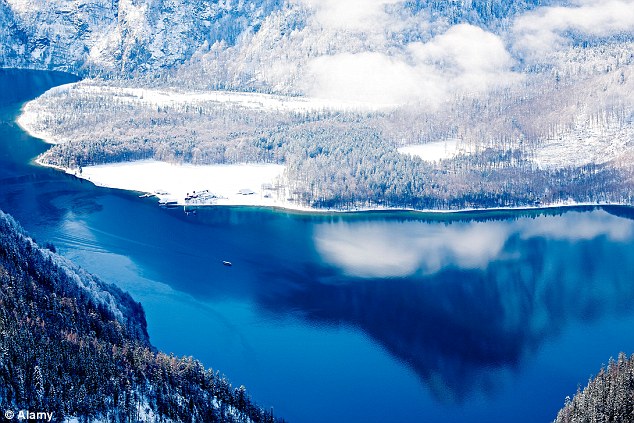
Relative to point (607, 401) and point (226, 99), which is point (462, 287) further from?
point (226, 99)

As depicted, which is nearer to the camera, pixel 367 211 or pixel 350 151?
pixel 367 211

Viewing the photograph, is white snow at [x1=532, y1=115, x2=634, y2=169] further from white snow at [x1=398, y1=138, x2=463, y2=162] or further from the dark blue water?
the dark blue water

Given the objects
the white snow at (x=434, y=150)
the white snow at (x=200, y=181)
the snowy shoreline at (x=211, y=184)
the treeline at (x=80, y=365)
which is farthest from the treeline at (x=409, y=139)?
the treeline at (x=80, y=365)

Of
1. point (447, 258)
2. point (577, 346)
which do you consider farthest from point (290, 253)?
point (577, 346)

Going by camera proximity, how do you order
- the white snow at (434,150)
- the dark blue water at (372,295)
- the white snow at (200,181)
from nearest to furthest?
1. the dark blue water at (372,295)
2. the white snow at (200,181)
3. the white snow at (434,150)

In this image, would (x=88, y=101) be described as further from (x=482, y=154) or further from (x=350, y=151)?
(x=482, y=154)

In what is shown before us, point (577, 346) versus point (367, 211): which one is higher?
point (367, 211)

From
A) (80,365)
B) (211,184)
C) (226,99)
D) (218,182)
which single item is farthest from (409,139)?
(80,365)

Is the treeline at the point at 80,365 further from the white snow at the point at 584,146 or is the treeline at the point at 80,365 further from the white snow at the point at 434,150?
the white snow at the point at 584,146
